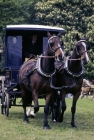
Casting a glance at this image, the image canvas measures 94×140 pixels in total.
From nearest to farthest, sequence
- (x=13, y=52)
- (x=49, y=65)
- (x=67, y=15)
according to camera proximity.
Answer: (x=49, y=65) < (x=13, y=52) < (x=67, y=15)

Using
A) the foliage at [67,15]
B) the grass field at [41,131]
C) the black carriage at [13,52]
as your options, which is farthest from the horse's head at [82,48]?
the foliage at [67,15]

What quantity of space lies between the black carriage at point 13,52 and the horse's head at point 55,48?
9.36 ft

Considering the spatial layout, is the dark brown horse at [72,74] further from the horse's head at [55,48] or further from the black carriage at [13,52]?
the black carriage at [13,52]

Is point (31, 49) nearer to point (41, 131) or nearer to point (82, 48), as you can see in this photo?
point (82, 48)

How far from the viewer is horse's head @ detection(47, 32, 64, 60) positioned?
35.5 ft

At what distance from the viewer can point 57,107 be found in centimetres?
1316

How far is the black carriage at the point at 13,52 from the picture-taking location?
557 inches

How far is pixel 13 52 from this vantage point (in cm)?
Result: 1470

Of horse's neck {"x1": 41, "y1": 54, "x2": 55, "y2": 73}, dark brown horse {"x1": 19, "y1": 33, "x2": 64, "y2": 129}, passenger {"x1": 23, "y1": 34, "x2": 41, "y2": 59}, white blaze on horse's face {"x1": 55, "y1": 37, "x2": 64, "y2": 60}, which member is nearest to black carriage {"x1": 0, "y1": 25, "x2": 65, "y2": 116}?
passenger {"x1": 23, "y1": 34, "x2": 41, "y2": 59}

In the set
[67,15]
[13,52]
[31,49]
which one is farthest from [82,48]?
[67,15]

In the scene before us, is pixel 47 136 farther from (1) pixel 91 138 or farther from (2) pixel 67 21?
(2) pixel 67 21

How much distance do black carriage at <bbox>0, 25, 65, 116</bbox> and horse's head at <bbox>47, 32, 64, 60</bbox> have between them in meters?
2.85

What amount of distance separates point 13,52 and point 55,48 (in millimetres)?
3818

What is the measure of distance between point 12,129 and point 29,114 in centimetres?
321
